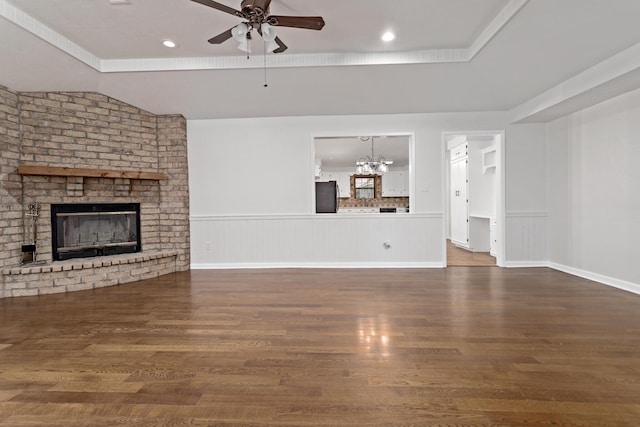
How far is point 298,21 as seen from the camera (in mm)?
2443

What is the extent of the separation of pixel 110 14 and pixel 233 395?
354cm

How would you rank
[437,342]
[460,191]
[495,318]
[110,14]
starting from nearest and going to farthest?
[437,342] → [495,318] → [110,14] → [460,191]

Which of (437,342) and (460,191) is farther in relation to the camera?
(460,191)

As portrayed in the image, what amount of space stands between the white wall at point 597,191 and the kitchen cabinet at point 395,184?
526 cm

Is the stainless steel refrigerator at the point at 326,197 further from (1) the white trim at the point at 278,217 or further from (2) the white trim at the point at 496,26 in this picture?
(2) the white trim at the point at 496,26

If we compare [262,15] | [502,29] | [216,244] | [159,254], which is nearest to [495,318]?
[502,29]

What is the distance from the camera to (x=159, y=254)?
15.0 ft

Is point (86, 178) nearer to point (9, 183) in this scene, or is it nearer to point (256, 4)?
point (9, 183)

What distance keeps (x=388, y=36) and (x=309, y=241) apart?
3139mm

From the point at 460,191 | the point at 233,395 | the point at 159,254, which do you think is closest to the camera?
the point at 233,395

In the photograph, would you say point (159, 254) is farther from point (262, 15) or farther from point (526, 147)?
point (526, 147)

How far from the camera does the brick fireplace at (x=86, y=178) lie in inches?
147

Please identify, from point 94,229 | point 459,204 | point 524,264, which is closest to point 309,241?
point 94,229

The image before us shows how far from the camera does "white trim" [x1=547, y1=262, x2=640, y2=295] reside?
346 centimetres
